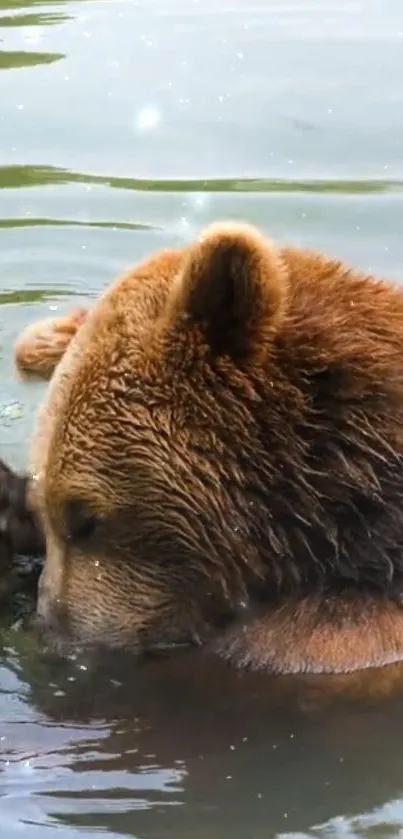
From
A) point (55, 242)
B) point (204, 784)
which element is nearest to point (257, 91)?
point (55, 242)

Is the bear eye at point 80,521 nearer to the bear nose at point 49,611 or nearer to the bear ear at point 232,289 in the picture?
the bear nose at point 49,611

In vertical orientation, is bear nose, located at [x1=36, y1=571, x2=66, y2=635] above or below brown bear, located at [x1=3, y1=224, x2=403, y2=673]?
below

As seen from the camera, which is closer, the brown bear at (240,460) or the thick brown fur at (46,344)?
the brown bear at (240,460)

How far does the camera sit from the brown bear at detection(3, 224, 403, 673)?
5.08 m

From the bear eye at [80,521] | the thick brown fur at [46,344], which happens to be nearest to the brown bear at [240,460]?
the bear eye at [80,521]

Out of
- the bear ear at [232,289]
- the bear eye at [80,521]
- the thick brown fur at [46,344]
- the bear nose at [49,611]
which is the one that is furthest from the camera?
the thick brown fur at [46,344]

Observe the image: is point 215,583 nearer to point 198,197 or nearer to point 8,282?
point 8,282

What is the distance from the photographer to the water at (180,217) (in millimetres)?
4977

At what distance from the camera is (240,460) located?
514 cm

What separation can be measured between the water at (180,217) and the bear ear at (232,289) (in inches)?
41.7

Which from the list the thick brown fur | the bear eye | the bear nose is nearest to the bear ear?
the bear eye

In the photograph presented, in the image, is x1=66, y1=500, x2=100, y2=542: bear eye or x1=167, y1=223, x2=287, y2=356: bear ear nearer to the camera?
x1=167, y1=223, x2=287, y2=356: bear ear

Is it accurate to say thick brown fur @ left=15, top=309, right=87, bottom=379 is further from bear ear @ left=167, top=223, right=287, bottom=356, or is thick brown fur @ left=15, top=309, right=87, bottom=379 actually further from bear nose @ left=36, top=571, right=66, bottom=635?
bear ear @ left=167, top=223, right=287, bottom=356

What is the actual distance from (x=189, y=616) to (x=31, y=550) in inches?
29.3
